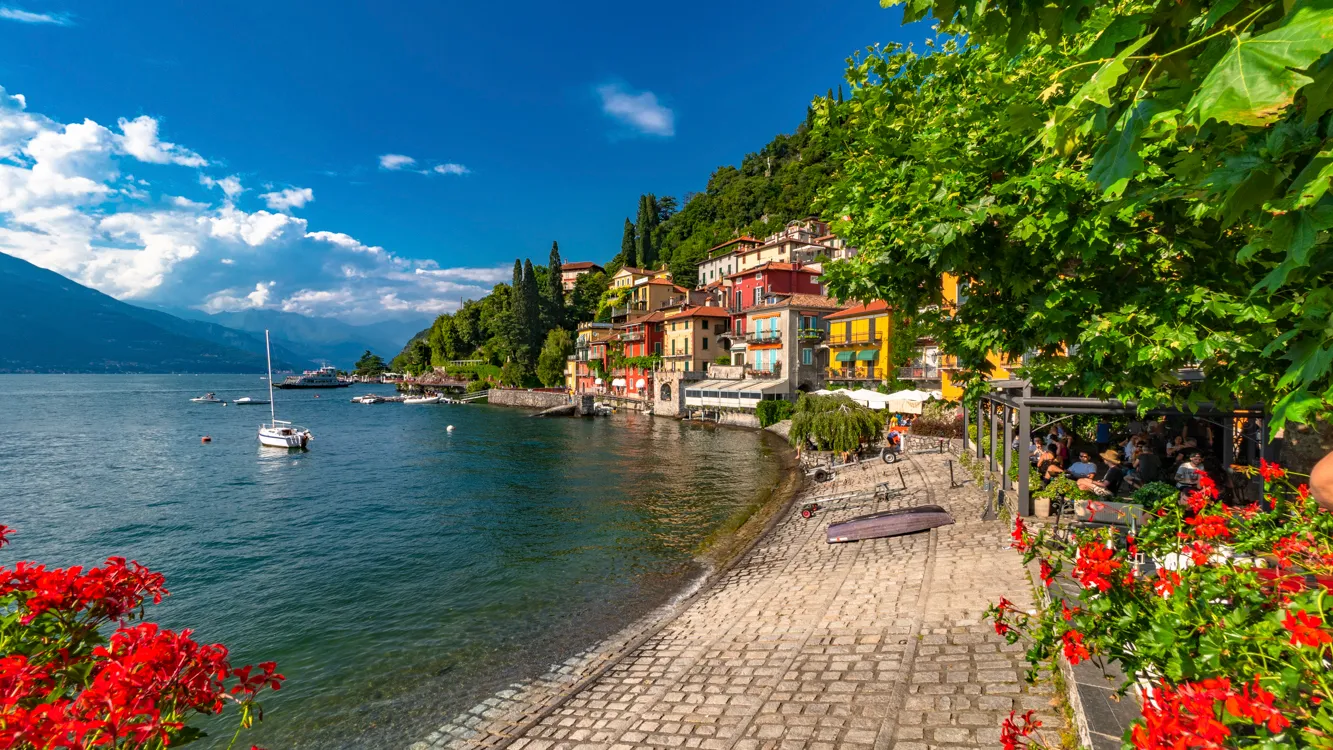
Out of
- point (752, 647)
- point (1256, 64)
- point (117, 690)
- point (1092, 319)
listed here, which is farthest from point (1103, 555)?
point (752, 647)

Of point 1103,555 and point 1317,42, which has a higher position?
point 1317,42

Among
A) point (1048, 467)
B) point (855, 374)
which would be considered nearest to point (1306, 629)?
point (1048, 467)

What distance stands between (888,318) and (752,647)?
32854mm

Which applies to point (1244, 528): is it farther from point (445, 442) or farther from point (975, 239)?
point (445, 442)

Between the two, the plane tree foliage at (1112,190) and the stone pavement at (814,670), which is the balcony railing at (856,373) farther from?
the plane tree foliage at (1112,190)

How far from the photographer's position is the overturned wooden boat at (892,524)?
513 inches

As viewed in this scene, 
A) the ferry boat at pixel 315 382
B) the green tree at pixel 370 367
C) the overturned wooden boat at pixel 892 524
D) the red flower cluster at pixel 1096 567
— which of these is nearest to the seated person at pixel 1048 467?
the overturned wooden boat at pixel 892 524

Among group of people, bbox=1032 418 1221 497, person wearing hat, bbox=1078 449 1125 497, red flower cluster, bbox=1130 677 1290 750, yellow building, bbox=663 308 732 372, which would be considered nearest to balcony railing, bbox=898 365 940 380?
group of people, bbox=1032 418 1221 497

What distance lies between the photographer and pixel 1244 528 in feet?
13.2

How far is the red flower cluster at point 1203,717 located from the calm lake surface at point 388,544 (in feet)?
30.0

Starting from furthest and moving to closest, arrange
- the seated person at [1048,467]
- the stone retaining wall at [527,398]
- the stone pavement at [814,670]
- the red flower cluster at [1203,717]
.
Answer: the stone retaining wall at [527,398]
the seated person at [1048,467]
the stone pavement at [814,670]
the red flower cluster at [1203,717]

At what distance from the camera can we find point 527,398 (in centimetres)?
7856

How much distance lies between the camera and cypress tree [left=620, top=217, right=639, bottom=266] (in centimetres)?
10438

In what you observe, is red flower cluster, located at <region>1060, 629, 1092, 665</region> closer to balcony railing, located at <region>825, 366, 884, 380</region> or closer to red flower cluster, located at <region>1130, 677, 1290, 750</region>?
red flower cluster, located at <region>1130, 677, 1290, 750</region>
